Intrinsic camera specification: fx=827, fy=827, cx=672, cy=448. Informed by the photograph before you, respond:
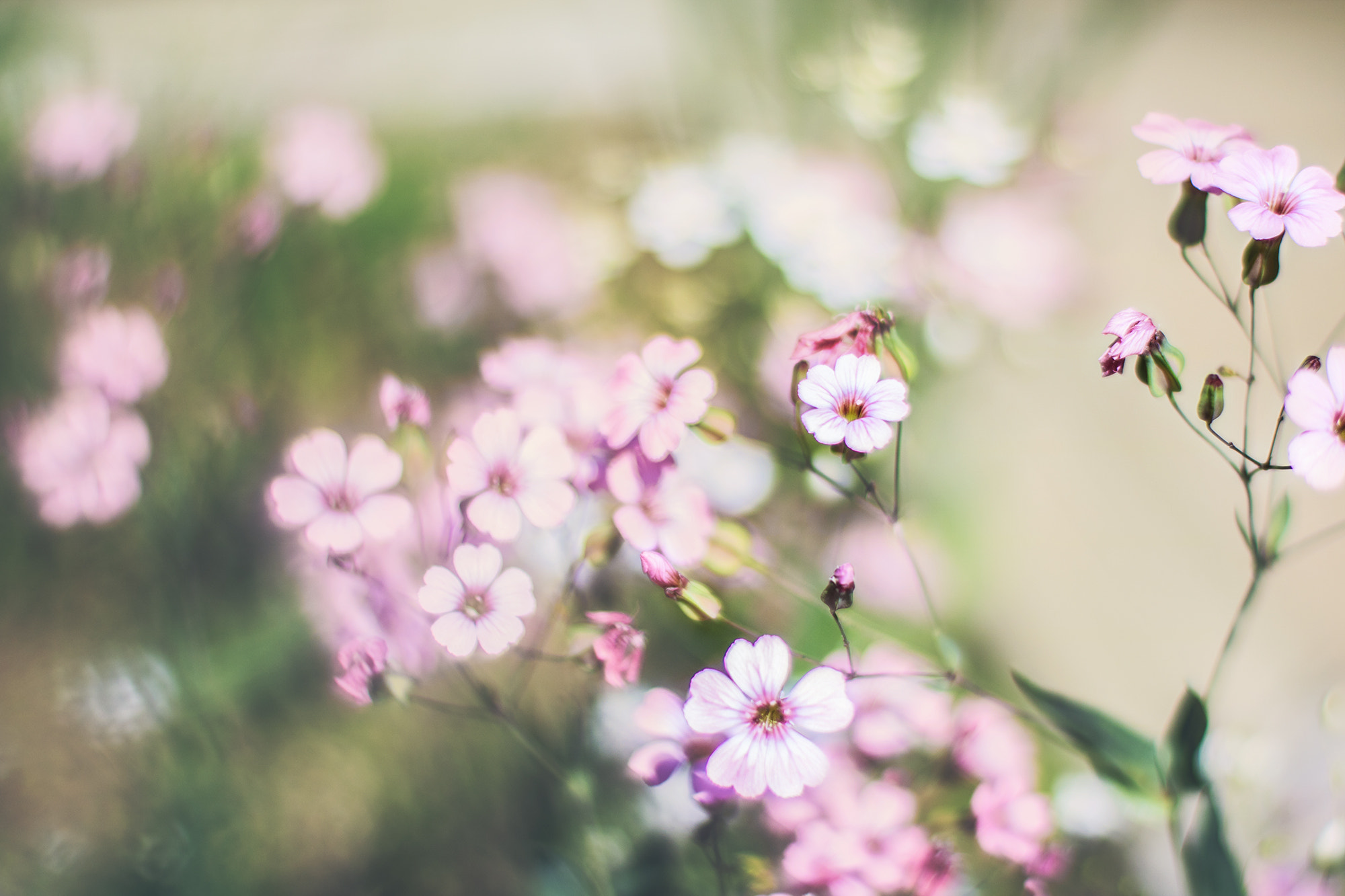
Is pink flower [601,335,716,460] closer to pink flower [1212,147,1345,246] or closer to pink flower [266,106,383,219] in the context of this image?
pink flower [1212,147,1345,246]

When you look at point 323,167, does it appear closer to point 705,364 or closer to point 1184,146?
point 705,364

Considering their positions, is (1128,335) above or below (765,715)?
above

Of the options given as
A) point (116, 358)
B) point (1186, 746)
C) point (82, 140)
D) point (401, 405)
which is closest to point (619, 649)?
point (401, 405)

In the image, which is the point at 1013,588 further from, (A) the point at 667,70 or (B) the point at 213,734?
(A) the point at 667,70

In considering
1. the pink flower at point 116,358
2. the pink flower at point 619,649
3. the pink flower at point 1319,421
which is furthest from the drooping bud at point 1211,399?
the pink flower at point 116,358

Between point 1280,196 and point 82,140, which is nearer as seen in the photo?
point 1280,196

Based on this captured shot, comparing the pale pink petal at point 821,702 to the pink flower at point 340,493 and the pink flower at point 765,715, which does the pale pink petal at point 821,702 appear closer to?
the pink flower at point 765,715
